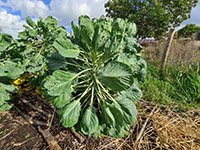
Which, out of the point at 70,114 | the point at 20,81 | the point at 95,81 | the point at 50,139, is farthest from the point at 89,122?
the point at 20,81

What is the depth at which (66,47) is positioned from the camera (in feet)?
5.01

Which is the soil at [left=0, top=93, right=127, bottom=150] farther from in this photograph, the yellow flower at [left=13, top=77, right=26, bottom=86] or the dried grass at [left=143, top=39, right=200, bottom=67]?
the dried grass at [left=143, top=39, right=200, bottom=67]

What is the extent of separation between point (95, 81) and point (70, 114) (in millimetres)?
212

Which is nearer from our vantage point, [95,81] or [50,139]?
[95,81]

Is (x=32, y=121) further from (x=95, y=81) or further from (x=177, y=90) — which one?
(x=177, y=90)

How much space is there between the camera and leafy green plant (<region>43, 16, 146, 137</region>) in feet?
4.87

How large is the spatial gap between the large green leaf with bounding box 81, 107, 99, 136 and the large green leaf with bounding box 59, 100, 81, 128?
45mm

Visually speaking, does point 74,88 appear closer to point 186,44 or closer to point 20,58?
point 20,58

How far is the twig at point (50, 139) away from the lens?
1.67m

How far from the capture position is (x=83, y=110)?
1602 mm

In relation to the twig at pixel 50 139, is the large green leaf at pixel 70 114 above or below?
above

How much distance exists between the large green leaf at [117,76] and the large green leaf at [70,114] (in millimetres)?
202

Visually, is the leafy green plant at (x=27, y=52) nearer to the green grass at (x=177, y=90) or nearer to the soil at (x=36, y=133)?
the soil at (x=36, y=133)

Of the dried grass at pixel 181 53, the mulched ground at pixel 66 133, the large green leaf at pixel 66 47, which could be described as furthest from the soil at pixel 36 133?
the dried grass at pixel 181 53
